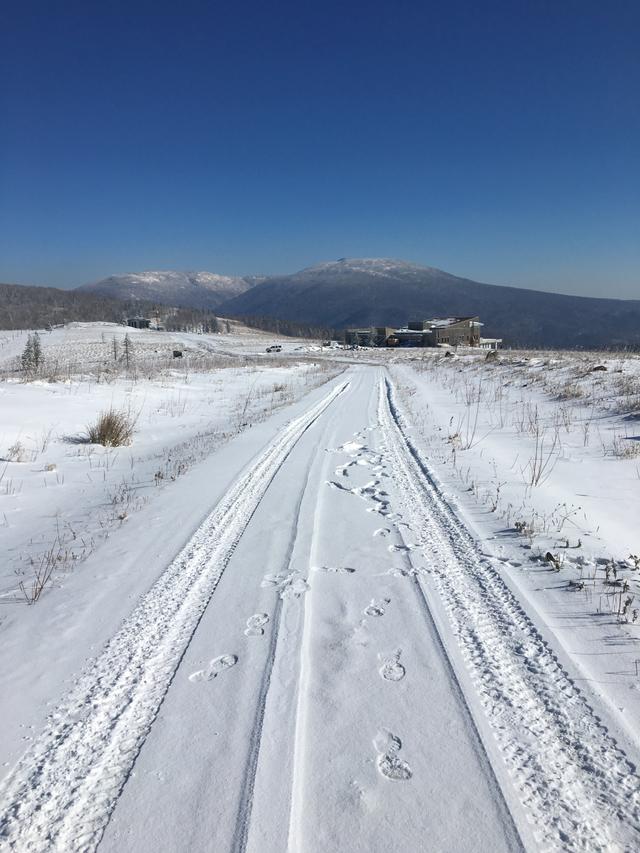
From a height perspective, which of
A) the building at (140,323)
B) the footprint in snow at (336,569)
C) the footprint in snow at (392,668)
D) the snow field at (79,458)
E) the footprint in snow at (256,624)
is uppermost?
the building at (140,323)

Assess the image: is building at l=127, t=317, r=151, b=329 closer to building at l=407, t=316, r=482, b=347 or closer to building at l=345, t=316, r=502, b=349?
building at l=345, t=316, r=502, b=349

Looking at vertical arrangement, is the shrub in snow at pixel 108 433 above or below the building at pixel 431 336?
below

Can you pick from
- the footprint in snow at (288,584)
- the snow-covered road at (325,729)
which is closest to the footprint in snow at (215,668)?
the snow-covered road at (325,729)

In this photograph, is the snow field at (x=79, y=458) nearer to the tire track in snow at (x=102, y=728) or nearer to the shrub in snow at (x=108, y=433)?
the shrub in snow at (x=108, y=433)

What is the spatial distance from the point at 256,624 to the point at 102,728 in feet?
3.60

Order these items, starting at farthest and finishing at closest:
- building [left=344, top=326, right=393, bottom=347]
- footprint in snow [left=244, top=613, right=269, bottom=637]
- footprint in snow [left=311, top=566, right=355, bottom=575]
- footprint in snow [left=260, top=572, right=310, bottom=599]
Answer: building [left=344, top=326, right=393, bottom=347], footprint in snow [left=311, top=566, right=355, bottom=575], footprint in snow [left=260, top=572, right=310, bottom=599], footprint in snow [left=244, top=613, right=269, bottom=637]

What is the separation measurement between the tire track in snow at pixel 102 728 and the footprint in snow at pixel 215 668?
0.16 metres

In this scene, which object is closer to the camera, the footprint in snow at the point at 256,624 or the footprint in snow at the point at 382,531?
the footprint in snow at the point at 256,624

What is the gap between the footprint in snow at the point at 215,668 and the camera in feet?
9.11

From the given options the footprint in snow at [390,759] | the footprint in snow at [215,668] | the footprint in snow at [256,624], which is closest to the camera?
the footprint in snow at [390,759]

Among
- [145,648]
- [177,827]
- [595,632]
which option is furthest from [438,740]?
[145,648]

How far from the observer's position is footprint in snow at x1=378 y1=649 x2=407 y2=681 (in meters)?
2.78

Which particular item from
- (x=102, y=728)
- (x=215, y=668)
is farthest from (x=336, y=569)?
(x=102, y=728)

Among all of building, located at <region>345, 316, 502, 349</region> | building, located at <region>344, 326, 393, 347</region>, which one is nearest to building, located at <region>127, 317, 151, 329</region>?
building, located at <region>345, 316, 502, 349</region>
